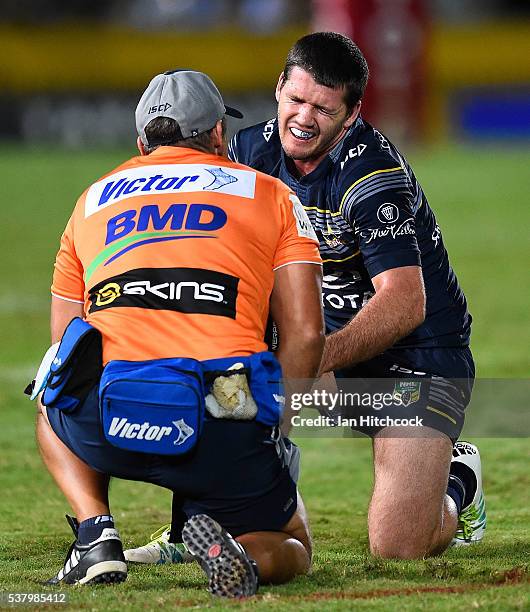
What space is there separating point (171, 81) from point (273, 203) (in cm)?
55

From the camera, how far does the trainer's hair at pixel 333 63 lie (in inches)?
207

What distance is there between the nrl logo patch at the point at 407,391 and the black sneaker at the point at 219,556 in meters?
1.66

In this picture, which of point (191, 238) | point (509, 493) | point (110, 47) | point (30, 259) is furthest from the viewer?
point (110, 47)

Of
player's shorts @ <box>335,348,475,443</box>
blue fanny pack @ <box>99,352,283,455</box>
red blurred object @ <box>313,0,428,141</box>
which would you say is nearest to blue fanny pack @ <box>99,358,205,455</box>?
blue fanny pack @ <box>99,352,283,455</box>

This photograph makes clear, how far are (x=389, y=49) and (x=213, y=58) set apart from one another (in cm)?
317

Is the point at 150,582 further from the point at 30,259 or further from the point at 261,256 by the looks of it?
the point at 30,259

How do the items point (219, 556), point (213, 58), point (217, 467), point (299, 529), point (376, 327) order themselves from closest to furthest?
1. point (219, 556)
2. point (217, 467)
3. point (299, 529)
4. point (376, 327)
5. point (213, 58)

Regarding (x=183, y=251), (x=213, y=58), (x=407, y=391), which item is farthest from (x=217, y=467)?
(x=213, y=58)

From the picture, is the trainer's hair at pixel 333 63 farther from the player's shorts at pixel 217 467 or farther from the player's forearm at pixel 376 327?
Result: the player's shorts at pixel 217 467

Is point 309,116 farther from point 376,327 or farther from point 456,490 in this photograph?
point 456,490

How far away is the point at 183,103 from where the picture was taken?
14.6 feet

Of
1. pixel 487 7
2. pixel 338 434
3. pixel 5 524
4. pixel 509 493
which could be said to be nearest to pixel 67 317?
pixel 5 524

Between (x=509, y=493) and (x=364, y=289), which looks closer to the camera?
(x=364, y=289)

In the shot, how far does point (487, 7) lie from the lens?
2677 centimetres
